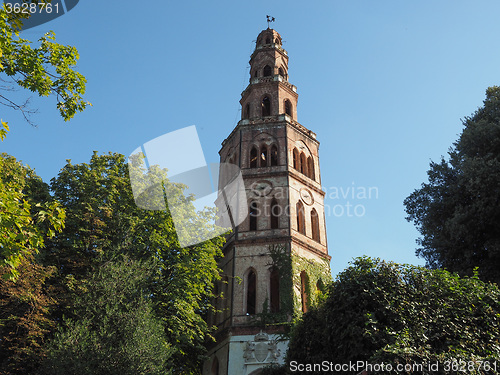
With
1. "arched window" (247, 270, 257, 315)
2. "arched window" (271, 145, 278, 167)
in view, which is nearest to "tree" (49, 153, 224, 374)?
"arched window" (247, 270, 257, 315)

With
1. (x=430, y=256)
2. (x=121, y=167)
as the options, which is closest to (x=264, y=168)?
(x=121, y=167)

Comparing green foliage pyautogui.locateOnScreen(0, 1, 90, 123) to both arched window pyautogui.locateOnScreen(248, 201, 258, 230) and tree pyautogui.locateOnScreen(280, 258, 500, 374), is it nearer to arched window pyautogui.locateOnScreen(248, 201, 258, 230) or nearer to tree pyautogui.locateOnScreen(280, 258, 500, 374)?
tree pyautogui.locateOnScreen(280, 258, 500, 374)

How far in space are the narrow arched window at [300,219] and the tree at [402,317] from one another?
11.9m

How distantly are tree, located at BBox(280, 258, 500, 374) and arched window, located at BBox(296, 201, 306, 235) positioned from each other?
11.9 m

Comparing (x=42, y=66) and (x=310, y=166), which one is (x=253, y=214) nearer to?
(x=310, y=166)

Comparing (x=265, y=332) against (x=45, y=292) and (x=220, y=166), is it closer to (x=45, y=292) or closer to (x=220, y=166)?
(x=45, y=292)

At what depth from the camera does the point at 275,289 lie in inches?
973

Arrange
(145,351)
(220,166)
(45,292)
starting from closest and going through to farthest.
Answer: (145,351) → (45,292) → (220,166)

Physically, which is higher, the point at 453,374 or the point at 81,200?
the point at 81,200

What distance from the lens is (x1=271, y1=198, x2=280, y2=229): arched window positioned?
2495cm

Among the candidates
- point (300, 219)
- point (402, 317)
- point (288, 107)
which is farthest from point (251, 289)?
point (402, 317)

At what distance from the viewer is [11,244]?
7.71 meters

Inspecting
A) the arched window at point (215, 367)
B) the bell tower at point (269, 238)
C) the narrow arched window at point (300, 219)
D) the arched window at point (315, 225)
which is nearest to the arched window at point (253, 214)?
the bell tower at point (269, 238)

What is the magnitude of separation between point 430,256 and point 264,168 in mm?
10511
